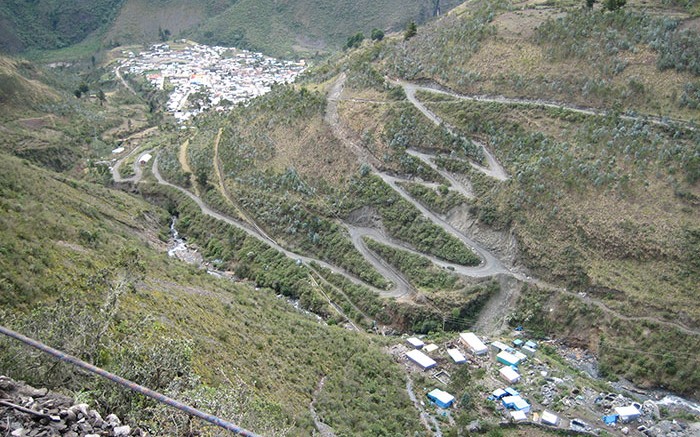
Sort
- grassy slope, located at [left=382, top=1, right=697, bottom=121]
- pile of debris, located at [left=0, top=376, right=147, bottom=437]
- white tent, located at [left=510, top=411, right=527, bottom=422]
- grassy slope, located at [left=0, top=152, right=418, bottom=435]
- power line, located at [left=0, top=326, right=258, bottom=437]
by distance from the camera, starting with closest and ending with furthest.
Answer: pile of debris, located at [left=0, top=376, right=147, bottom=437]
power line, located at [left=0, top=326, right=258, bottom=437]
grassy slope, located at [left=0, top=152, right=418, bottom=435]
white tent, located at [left=510, top=411, right=527, bottom=422]
grassy slope, located at [left=382, top=1, right=697, bottom=121]

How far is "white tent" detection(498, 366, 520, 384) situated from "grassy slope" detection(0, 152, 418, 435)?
22.1 ft

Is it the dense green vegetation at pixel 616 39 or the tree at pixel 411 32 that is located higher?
the tree at pixel 411 32

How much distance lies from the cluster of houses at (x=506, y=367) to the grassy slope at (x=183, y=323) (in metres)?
2.36

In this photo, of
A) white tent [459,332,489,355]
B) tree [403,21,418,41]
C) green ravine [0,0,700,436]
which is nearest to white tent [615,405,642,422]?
green ravine [0,0,700,436]

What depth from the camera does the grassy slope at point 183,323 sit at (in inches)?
870

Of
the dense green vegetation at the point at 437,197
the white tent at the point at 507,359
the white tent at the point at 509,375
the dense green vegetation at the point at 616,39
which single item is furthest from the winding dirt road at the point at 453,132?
the white tent at the point at 509,375

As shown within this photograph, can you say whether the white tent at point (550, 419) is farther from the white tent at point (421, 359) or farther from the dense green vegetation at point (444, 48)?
the dense green vegetation at point (444, 48)

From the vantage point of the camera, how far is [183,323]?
30047 mm

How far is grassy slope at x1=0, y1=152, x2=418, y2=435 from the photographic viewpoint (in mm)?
22106

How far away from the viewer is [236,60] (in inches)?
5271

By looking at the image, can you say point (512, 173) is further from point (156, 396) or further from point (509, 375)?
point (156, 396)

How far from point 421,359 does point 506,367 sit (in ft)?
18.2

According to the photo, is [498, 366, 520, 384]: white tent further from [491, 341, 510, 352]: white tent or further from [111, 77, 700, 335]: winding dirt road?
[111, 77, 700, 335]: winding dirt road

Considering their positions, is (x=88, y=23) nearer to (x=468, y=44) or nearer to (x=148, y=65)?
(x=148, y=65)
